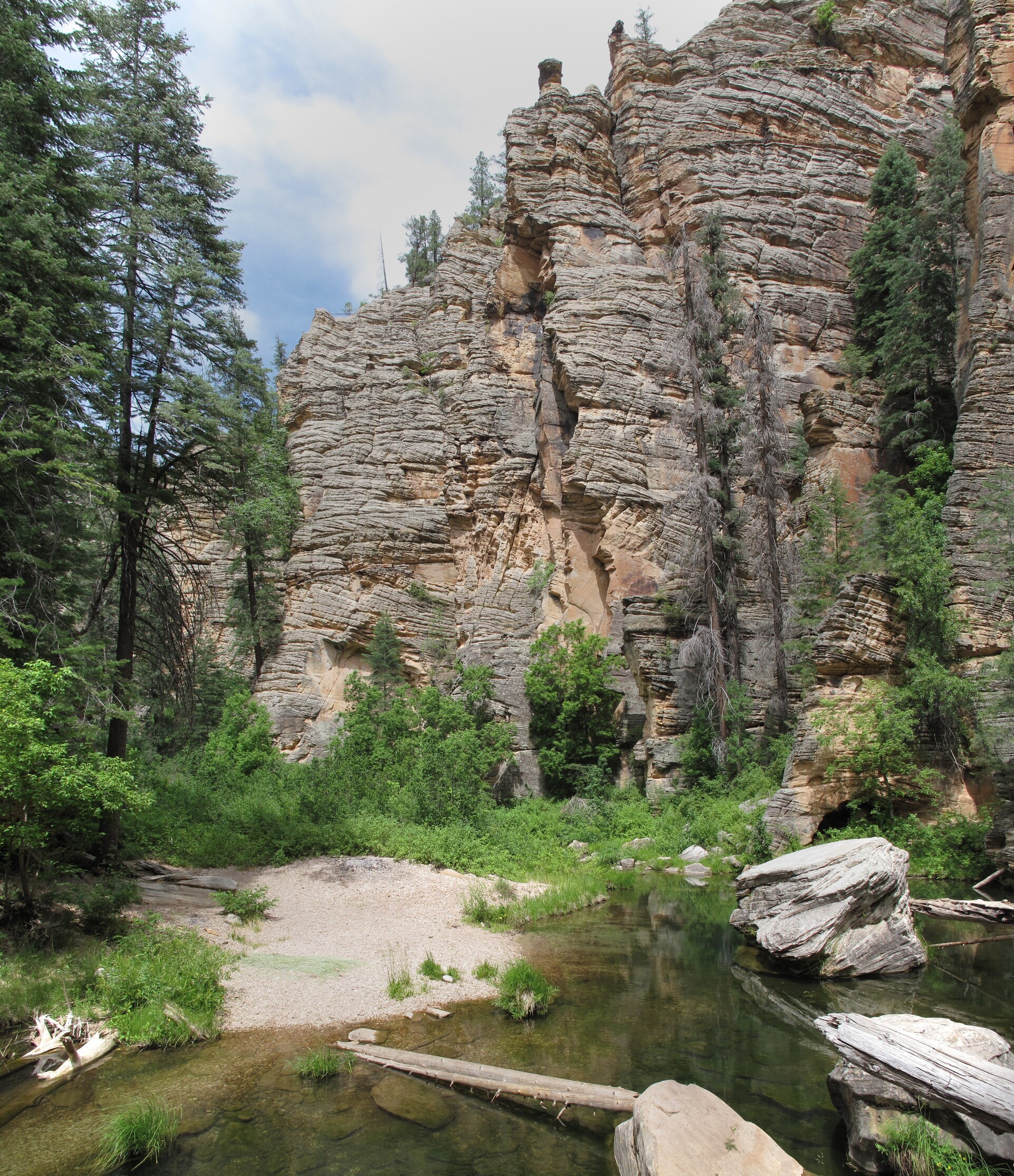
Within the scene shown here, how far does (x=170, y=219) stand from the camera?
44.1 ft

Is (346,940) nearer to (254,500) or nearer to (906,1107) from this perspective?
(906,1107)

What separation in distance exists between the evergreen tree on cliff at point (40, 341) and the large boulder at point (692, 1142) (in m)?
8.89

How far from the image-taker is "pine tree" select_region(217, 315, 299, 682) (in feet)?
46.7

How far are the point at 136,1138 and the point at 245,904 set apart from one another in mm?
5886

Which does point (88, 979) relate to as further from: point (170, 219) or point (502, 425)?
point (502, 425)

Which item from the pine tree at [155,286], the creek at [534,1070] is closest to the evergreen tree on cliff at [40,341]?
the pine tree at [155,286]

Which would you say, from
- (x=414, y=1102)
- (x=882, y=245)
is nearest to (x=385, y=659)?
(x=414, y=1102)

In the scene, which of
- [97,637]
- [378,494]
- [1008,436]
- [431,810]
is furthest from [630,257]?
[97,637]

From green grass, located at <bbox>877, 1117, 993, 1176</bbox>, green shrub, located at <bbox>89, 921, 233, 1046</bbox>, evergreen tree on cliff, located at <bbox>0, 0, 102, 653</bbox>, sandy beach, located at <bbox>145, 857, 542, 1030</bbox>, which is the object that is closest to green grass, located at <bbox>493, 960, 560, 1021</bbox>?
sandy beach, located at <bbox>145, 857, 542, 1030</bbox>

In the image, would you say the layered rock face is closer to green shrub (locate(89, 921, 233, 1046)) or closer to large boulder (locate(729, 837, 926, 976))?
large boulder (locate(729, 837, 926, 976))

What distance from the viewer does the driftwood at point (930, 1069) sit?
4.93 meters

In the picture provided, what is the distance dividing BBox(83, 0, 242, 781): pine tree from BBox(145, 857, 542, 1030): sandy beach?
11.9ft

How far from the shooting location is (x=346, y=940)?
1081 cm

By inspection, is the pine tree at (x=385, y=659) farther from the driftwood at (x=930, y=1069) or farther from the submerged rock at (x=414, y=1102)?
the driftwood at (x=930, y=1069)
